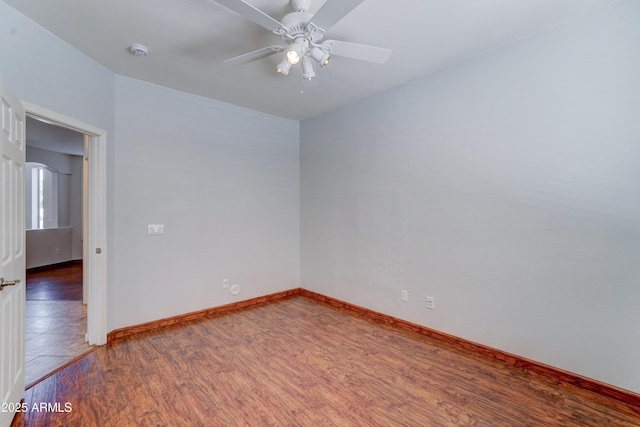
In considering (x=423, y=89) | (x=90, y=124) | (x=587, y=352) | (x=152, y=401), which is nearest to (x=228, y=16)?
(x=90, y=124)

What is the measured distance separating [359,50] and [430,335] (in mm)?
2763

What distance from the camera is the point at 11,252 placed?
5.86 feet

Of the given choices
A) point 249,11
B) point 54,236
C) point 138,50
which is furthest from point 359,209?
point 54,236

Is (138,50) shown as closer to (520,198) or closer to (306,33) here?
(306,33)

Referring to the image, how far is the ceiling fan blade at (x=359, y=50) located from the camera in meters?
1.89

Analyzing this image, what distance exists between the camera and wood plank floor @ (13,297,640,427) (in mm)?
1816

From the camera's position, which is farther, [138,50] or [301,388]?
[138,50]

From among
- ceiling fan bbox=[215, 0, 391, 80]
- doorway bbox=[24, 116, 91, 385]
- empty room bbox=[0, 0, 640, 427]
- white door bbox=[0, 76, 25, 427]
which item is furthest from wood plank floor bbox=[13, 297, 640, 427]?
ceiling fan bbox=[215, 0, 391, 80]

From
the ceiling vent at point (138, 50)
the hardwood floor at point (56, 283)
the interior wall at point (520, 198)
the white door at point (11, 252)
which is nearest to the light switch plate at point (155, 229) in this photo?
the white door at point (11, 252)

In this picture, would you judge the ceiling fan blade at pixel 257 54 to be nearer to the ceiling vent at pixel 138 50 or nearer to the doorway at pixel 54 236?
the ceiling vent at pixel 138 50

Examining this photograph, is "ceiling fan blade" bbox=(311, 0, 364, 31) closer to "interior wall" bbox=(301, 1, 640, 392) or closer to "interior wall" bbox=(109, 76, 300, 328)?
"interior wall" bbox=(301, 1, 640, 392)

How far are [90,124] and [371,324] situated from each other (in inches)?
139

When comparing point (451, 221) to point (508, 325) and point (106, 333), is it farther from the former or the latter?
point (106, 333)

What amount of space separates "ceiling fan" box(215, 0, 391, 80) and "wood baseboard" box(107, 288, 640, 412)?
2.65 m
